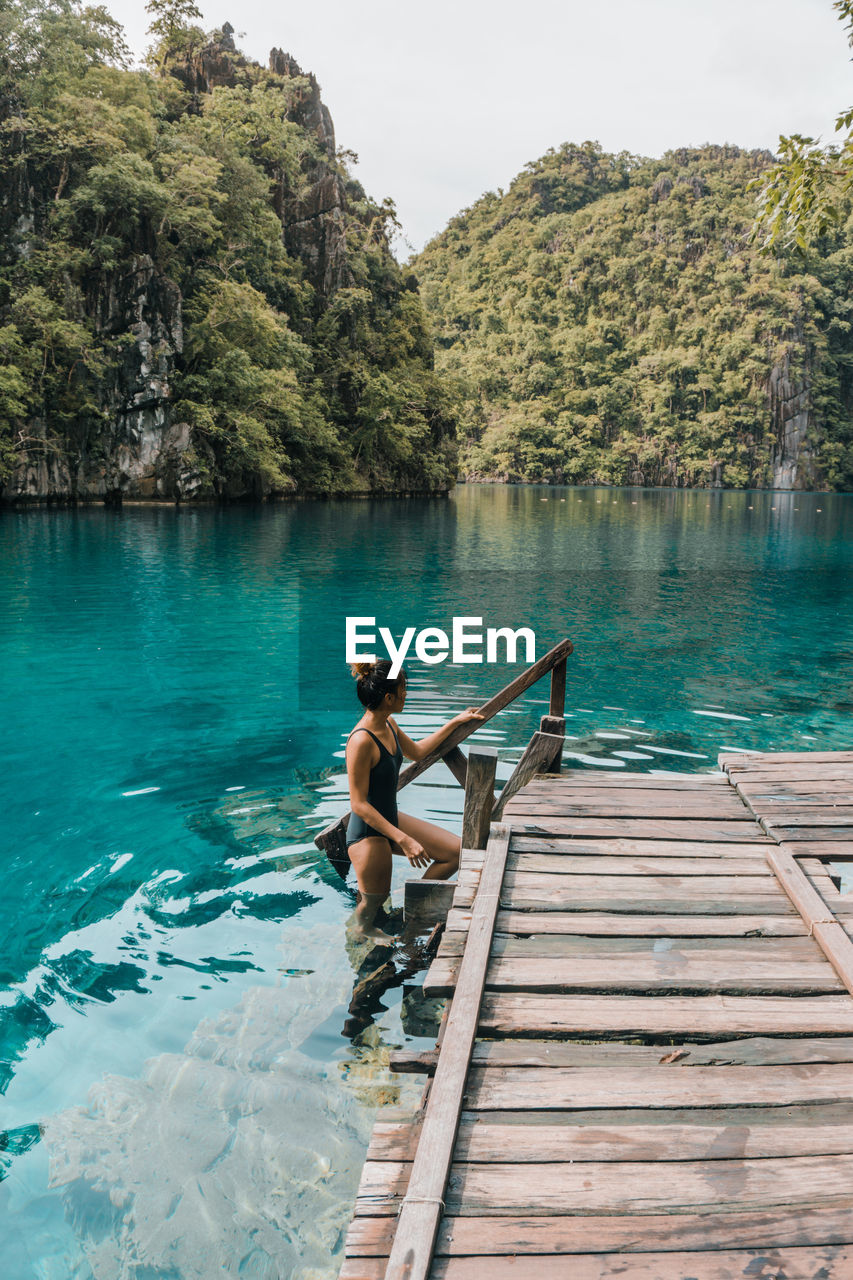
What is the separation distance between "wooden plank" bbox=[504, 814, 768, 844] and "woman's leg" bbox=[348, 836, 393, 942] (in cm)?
91

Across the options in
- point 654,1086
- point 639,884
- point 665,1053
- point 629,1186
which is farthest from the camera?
point 639,884

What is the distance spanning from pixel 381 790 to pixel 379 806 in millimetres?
98

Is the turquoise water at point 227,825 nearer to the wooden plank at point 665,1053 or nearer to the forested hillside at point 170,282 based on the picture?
the wooden plank at point 665,1053

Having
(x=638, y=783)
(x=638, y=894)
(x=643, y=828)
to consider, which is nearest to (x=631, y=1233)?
(x=638, y=894)

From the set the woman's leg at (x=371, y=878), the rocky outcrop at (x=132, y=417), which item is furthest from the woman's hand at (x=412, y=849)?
the rocky outcrop at (x=132, y=417)

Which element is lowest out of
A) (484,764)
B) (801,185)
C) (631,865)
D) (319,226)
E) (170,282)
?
(631,865)

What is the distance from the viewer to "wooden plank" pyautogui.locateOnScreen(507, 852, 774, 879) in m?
4.21

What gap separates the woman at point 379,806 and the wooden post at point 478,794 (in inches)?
9.1

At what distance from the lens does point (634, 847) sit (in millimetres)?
4527

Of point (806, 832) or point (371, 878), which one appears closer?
point (806, 832)

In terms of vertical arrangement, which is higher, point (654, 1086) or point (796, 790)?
point (796, 790)

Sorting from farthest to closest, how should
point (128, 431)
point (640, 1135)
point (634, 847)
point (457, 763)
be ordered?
point (128, 431)
point (457, 763)
point (634, 847)
point (640, 1135)

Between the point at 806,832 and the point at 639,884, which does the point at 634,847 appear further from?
the point at 806,832

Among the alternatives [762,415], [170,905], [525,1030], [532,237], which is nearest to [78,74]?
[170,905]
